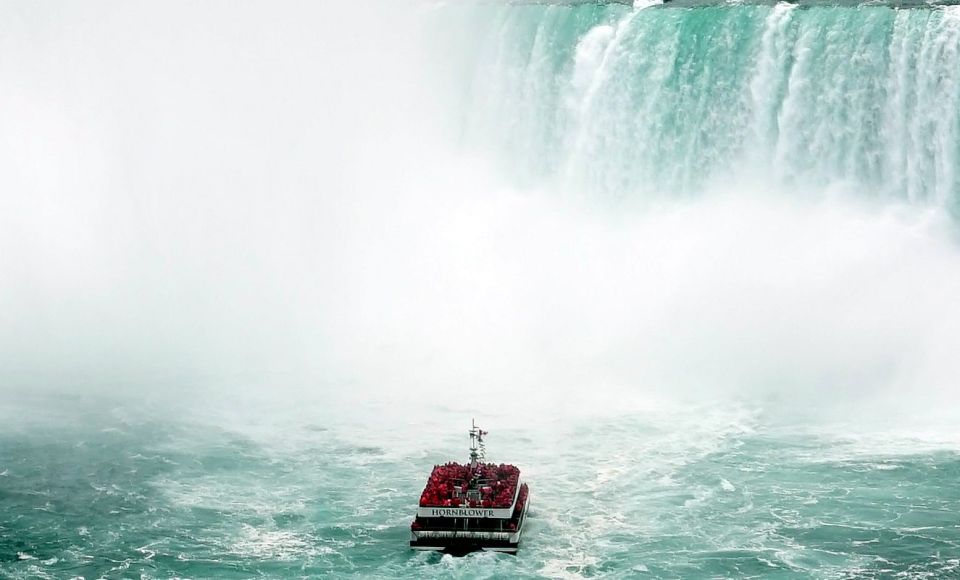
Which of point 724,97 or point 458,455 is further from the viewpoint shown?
point 724,97

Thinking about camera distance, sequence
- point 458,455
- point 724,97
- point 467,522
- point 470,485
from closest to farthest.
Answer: point 467,522 < point 470,485 < point 458,455 < point 724,97

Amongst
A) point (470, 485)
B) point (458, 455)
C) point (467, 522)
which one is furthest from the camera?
point (458, 455)

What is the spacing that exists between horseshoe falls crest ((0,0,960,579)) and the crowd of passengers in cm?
164

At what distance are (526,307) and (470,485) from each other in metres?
25.0

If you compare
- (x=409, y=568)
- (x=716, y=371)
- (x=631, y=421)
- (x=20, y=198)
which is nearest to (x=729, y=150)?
(x=716, y=371)

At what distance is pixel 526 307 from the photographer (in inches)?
2768

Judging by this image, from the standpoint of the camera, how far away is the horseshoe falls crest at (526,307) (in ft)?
153

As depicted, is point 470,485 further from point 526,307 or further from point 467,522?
point 526,307

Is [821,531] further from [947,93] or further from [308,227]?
[308,227]

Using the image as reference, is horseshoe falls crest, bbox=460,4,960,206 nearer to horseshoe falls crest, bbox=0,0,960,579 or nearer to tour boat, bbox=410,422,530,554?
horseshoe falls crest, bbox=0,0,960,579

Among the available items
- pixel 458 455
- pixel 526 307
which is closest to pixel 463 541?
pixel 458 455

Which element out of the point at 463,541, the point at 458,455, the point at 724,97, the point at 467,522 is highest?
the point at 724,97

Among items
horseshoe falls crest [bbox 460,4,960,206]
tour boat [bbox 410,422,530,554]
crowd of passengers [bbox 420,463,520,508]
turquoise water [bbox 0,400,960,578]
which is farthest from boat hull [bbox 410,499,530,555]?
horseshoe falls crest [bbox 460,4,960,206]

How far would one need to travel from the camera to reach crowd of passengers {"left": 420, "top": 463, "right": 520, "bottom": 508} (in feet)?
147
